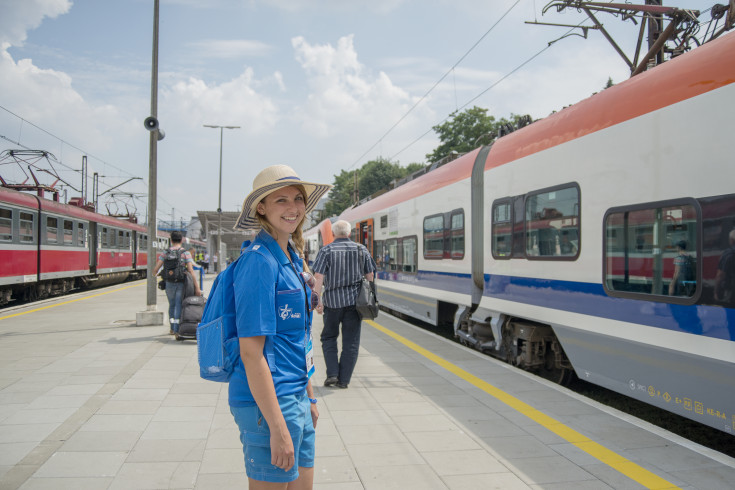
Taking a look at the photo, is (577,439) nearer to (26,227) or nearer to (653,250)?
(653,250)

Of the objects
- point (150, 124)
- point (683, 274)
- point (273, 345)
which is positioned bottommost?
point (273, 345)

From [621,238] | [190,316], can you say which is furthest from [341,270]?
[190,316]

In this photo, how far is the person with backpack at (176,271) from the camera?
27.8 ft

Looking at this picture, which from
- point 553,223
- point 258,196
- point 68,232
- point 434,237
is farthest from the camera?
point 68,232

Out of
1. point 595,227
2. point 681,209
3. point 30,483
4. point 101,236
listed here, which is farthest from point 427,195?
point 101,236

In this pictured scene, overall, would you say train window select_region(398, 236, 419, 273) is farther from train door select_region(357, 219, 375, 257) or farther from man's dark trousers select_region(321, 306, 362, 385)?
man's dark trousers select_region(321, 306, 362, 385)

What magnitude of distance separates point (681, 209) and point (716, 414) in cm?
147

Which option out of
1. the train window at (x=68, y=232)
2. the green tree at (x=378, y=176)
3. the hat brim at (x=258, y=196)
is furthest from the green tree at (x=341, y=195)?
the hat brim at (x=258, y=196)

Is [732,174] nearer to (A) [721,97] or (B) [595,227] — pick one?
(A) [721,97]

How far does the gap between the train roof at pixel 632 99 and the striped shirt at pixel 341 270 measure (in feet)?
7.86

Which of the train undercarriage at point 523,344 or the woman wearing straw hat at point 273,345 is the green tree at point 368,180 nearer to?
the train undercarriage at point 523,344

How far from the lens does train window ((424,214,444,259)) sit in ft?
30.7

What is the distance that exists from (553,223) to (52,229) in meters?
15.4

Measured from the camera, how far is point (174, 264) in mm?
8477
